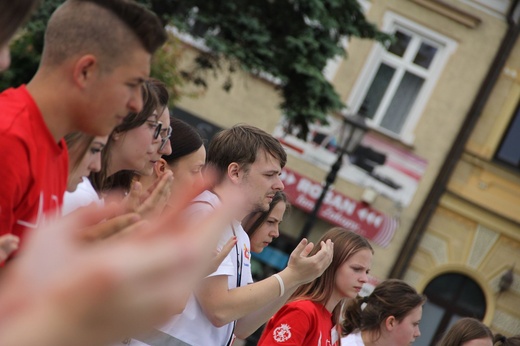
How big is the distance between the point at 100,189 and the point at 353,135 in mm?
8715

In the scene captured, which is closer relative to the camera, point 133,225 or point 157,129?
point 133,225

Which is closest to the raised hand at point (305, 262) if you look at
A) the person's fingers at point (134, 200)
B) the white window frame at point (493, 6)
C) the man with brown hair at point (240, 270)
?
the man with brown hair at point (240, 270)

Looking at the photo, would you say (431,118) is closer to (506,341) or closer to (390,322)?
(506,341)

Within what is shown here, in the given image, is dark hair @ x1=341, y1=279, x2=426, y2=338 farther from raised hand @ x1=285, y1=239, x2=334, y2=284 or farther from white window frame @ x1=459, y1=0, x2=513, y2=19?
white window frame @ x1=459, y1=0, x2=513, y2=19

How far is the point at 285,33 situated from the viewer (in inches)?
495

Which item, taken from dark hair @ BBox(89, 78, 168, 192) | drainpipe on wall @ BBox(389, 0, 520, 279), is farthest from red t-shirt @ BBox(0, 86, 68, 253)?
drainpipe on wall @ BBox(389, 0, 520, 279)

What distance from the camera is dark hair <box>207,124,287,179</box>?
378 cm

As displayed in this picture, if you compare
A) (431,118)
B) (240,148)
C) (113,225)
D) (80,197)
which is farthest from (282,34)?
(113,225)

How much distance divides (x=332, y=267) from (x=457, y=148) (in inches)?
491

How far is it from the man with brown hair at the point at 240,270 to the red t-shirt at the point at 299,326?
140mm

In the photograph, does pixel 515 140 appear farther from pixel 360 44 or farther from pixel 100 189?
pixel 100 189

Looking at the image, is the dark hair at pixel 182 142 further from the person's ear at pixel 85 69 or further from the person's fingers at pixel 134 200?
the person's fingers at pixel 134 200

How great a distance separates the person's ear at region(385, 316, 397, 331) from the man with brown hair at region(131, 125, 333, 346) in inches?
58.6

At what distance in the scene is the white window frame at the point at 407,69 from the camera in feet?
54.1
